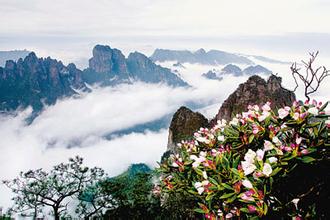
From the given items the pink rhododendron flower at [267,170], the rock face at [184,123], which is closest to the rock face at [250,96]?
the rock face at [184,123]

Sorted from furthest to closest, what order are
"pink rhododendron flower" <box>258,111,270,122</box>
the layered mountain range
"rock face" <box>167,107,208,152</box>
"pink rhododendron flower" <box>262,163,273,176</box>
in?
the layered mountain range
"rock face" <box>167,107,208,152</box>
"pink rhododendron flower" <box>258,111,270,122</box>
"pink rhododendron flower" <box>262,163,273,176</box>

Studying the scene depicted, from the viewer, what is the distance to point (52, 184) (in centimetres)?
2578

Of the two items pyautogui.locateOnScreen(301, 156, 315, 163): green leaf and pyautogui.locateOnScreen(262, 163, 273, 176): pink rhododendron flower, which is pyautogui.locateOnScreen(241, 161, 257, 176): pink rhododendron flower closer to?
pyautogui.locateOnScreen(262, 163, 273, 176): pink rhododendron flower

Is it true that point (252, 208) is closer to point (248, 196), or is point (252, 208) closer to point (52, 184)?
point (248, 196)

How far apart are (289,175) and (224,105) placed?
65502 millimetres

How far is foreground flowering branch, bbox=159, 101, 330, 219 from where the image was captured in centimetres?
687

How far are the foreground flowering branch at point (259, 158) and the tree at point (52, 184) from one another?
59.0 feet

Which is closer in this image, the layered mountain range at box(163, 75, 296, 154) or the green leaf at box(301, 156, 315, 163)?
the green leaf at box(301, 156, 315, 163)

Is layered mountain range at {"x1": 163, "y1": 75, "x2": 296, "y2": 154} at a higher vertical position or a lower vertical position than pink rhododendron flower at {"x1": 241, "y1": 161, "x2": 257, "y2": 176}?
lower

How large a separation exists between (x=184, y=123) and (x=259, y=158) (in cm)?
6246

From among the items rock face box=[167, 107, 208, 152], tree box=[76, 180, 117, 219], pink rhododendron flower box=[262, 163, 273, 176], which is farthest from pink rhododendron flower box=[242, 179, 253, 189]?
rock face box=[167, 107, 208, 152]

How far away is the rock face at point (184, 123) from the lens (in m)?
66.4

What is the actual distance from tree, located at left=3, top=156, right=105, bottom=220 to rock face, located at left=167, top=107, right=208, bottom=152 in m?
39.5

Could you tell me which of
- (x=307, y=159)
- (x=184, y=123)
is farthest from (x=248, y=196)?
(x=184, y=123)
